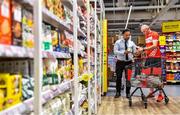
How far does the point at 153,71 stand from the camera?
250 inches

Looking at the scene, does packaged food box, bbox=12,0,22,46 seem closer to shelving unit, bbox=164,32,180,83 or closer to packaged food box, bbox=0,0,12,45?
packaged food box, bbox=0,0,12,45

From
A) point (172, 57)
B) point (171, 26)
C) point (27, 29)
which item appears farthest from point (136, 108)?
point (171, 26)

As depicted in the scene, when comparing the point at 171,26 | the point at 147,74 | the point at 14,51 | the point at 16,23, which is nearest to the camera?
the point at 14,51

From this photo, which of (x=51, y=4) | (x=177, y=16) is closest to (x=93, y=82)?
(x=51, y=4)

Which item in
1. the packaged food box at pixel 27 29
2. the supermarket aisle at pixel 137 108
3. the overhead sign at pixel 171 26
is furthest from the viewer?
the overhead sign at pixel 171 26

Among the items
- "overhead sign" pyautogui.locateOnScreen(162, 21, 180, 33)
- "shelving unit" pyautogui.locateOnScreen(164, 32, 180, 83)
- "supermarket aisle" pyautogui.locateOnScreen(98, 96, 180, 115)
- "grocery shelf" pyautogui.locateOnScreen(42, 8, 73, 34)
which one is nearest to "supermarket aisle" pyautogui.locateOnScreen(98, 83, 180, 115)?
"supermarket aisle" pyautogui.locateOnScreen(98, 96, 180, 115)

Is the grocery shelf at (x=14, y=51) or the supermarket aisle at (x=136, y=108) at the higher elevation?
the grocery shelf at (x=14, y=51)

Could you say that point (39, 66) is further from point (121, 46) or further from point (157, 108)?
point (121, 46)

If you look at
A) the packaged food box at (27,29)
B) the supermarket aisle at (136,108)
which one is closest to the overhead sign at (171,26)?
the supermarket aisle at (136,108)

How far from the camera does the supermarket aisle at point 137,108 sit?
5949 millimetres

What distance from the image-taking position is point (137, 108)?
6.46 m

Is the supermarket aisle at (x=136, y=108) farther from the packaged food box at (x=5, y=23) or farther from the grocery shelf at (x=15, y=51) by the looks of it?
the packaged food box at (x=5, y=23)

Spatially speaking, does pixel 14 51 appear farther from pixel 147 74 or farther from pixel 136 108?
pixel 136 108

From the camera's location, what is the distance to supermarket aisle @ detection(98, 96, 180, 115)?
5.95m
